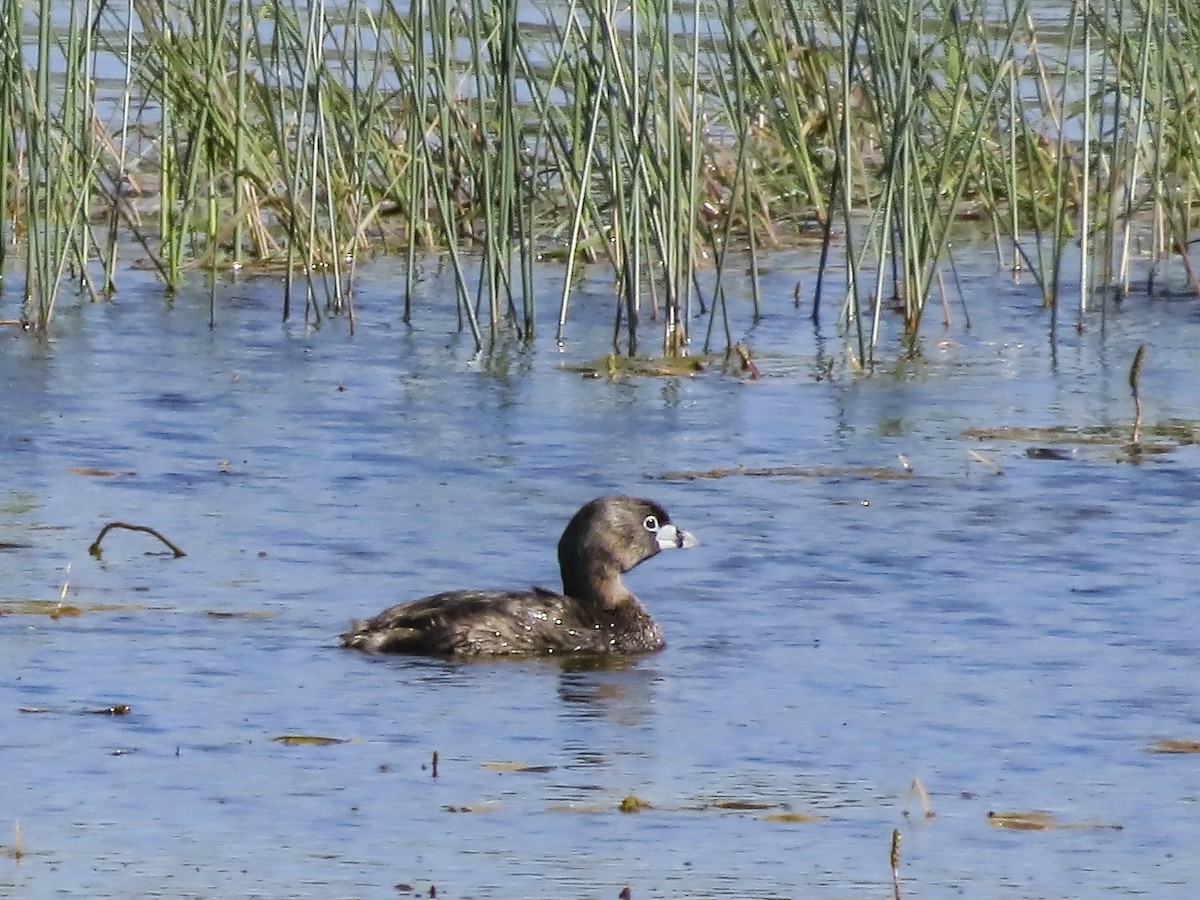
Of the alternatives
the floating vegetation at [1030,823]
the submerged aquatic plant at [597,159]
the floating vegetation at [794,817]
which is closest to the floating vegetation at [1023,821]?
the floating vegetation at [1030,823]

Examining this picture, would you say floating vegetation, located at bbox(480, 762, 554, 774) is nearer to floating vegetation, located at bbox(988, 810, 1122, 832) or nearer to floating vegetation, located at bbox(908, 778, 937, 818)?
floating vegetation, located at bbox(908, 778, 937, 818)

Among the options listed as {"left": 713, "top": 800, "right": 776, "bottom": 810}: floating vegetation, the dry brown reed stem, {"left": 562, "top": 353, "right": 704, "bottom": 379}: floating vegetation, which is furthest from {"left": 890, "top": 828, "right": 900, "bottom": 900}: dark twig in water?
{"left": 562, "top": 353, "right": 704, "bottom": 379}: floating vegetation

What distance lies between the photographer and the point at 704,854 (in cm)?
554

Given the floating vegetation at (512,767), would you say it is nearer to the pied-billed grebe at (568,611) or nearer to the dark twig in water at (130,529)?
the pied-billed grebe at (568,611)

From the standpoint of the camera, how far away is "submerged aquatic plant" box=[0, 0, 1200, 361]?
11719mm

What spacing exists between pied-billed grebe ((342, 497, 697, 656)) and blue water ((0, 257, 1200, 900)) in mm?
95

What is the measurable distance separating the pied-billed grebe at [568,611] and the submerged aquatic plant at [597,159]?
3423mm

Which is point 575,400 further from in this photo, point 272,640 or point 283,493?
point 272,640

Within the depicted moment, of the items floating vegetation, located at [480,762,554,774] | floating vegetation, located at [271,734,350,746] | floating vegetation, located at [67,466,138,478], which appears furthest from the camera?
floating vegetation, located at [67,466,138,478]

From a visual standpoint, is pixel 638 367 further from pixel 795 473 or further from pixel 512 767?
pixel 512 767

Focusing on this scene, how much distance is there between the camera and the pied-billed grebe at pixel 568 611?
7422 millimetres

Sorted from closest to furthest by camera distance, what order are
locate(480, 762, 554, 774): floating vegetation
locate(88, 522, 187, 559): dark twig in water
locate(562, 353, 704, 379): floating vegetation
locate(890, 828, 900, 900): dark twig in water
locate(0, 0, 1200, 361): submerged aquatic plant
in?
1. locate(890, 828, 900, 900): dark twig in water
2. locate(480, 762, 554, 774): floating vegetation
3. locate(88, 522, 187, 559): dark twig in water
4. locate(0, 0, 1200, 361): submerged aquatic plant
5. locate(562, 353, 704, 379): floating vegetation

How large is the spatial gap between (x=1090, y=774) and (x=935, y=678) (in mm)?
985

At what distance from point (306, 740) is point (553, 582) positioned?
7.78ft
